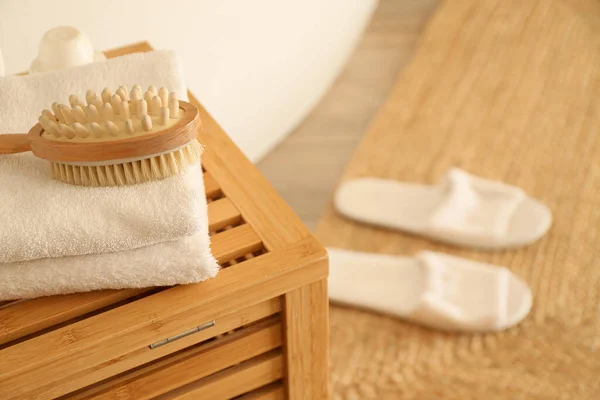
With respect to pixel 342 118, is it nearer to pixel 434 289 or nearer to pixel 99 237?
pixel 434 289

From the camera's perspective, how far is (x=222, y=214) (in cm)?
65

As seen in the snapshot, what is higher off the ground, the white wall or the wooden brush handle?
the wooden brush handle

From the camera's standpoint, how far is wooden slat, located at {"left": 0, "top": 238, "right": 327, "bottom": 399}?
500 mm

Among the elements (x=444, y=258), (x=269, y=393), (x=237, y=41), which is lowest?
(x=444, y=258)

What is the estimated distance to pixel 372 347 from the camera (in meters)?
1.13

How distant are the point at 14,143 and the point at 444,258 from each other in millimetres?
879

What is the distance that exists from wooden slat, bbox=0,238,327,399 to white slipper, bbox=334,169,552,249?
783 millimetres

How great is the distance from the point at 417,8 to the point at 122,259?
1983mm

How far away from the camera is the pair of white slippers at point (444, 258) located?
3.75 ft

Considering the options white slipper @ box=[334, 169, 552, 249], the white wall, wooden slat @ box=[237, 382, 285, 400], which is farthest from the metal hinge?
white slipper @ box=[334, 169, 552, 249]

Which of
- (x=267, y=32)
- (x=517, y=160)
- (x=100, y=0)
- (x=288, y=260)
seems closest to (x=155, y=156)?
(x=288, y=260)

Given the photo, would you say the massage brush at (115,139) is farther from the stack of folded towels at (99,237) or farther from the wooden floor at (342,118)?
the wooden floor at (342,118)

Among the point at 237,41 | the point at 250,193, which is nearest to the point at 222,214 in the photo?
the point at 250,193

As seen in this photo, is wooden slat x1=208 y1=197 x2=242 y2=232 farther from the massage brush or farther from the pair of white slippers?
the pair of white slippers
